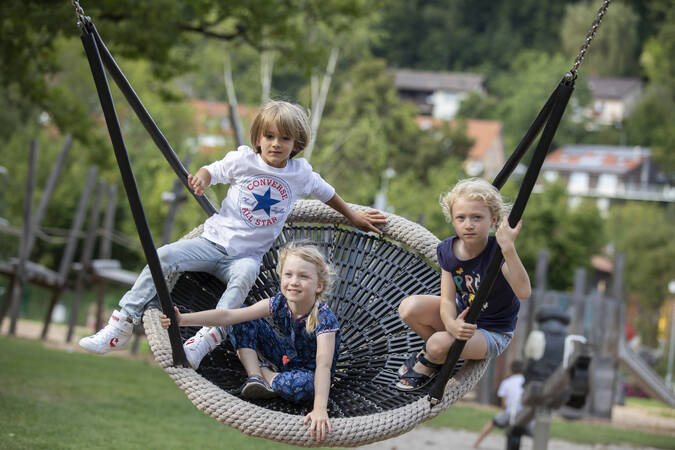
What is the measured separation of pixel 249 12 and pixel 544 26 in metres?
58.0

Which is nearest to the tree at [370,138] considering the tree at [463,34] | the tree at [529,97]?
the tree at [529,97]

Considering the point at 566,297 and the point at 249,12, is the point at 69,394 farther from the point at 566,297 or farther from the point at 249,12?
the point at 566,297

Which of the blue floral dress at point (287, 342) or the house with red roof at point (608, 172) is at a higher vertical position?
the house with red roof at point (608, 172)

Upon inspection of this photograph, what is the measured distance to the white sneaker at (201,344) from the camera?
2693 mm

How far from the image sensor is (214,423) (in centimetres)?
543

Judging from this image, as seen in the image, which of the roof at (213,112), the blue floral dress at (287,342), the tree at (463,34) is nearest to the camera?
the blue floral dress at (287,342)

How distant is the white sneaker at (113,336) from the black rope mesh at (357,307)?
9.4 inches

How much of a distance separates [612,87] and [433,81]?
42.4 ft

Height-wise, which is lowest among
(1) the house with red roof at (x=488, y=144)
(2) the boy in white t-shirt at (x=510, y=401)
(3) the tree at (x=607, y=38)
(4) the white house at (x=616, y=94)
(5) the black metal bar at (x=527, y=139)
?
(2) the boy in white t-shirt at (x=510, y=401)

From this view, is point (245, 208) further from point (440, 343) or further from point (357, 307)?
point (440, 343)

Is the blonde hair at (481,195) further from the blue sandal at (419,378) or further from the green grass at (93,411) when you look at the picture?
the green grass at (93,411)

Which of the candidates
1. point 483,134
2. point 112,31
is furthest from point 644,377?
point 483,134

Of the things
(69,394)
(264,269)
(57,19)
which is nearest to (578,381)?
(264,269)

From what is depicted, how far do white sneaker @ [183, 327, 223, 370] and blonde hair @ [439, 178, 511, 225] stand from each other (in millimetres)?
860
